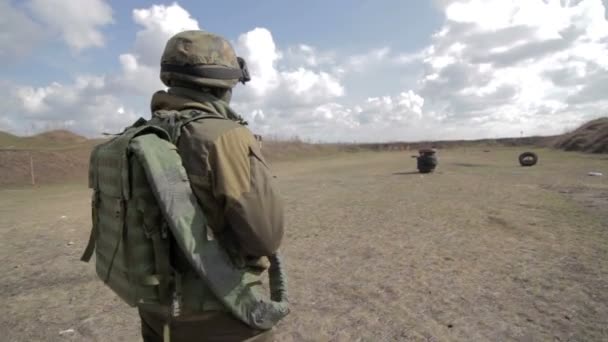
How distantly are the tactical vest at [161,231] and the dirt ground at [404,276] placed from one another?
7.71 feet

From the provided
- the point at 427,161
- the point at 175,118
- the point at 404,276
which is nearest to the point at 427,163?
the point at 427,161

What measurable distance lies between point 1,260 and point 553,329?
297 inches

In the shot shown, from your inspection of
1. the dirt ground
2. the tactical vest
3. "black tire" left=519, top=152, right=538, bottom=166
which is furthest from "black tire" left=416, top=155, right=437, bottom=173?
the tactical vest

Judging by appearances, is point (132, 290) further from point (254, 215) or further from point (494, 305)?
point (494, 305)

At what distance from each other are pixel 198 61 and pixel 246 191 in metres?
0.62

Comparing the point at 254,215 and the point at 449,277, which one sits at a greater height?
the point at 254,215

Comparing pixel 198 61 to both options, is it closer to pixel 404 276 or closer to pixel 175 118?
pixel 175 118

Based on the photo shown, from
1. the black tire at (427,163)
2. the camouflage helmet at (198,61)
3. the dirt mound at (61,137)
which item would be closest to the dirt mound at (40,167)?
the dirt mound at (61,137)

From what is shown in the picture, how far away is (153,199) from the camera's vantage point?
5.28 ft

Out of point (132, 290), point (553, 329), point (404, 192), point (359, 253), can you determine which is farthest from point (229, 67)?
point (404, 192)

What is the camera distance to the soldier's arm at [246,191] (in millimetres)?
1570

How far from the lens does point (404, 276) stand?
528 centimetres

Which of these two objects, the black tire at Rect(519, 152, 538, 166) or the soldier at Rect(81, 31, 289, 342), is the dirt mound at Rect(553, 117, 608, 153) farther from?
the soldier at Rect(81, 31, 289, 342)

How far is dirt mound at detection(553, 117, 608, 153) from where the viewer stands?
3377cm
